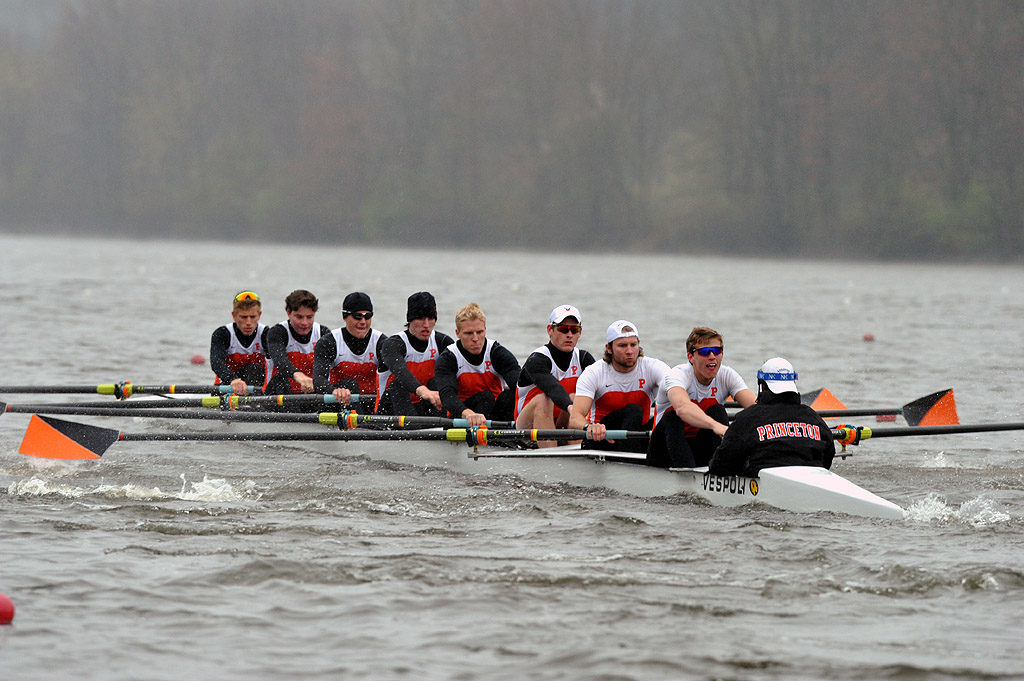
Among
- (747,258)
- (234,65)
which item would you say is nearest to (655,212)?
(747,258)

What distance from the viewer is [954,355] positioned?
1998cm

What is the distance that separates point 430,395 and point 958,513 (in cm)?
411

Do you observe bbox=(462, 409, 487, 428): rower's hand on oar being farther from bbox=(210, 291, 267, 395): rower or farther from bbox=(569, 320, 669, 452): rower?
bbox=(210, 291, 267, 395): rower

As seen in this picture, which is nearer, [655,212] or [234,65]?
[655,212]

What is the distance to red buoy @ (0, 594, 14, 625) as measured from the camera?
629 centimetres

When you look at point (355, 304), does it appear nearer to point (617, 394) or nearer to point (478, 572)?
point (617, 394)

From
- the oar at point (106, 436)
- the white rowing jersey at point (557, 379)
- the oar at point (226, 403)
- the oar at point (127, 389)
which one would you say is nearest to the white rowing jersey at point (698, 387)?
the oar at point (106, 436)

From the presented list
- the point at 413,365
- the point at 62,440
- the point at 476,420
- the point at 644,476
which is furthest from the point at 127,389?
the point at 644,476

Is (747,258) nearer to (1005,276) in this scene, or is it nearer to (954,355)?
(1005,276)

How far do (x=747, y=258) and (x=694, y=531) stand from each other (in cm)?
4794

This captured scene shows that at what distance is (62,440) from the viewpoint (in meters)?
9.91

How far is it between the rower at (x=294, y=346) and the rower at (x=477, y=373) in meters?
1.94

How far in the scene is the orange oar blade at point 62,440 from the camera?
9.84m

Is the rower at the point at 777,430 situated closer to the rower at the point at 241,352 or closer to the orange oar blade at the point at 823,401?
the orange oar blade at the point at 823,401
